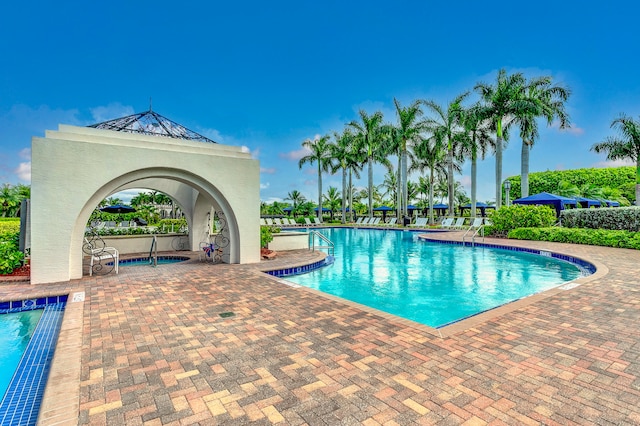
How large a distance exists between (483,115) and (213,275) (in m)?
22.9

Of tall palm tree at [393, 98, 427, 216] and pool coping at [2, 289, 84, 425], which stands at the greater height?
tall palm tree at [393, 98, 427, 216]

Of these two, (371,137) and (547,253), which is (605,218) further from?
(371,137)

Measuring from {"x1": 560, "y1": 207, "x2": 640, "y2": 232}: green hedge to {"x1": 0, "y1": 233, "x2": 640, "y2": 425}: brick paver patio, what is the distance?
11.1 m

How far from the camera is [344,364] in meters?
3.48

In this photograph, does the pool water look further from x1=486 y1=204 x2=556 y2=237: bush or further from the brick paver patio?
x1=486 y1=204 x2=556 y2=237: bush

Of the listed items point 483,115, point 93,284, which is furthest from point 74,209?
point 483,115

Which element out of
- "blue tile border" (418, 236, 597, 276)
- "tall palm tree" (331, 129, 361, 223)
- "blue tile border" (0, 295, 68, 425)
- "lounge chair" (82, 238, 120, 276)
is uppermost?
"tall palm tree" (331, 129, 361, 223)

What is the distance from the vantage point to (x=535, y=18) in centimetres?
1588

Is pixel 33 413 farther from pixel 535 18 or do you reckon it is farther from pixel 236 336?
pixel 535 18

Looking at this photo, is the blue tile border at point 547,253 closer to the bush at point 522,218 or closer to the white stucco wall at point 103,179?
the bush at point 522,218

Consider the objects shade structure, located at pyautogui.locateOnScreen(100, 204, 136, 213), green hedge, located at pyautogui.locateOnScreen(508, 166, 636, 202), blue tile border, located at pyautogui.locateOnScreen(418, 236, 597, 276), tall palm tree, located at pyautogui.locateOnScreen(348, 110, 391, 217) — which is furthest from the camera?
green hedge, located at pyautogui.locateOnScreen(508, 166, 636, 202)

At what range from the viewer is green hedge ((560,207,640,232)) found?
46.6 feet

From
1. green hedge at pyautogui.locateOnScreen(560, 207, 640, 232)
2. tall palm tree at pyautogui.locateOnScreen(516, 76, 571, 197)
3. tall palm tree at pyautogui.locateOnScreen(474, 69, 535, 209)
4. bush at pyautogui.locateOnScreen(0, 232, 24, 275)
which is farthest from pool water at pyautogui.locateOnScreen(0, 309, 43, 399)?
tall palm tree at pyautogui.locateOnScreen(516, 76, 571, 197)

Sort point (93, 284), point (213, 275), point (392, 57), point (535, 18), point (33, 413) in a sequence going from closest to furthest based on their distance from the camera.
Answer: point (33, 413)
point (93, 284)
point (213, 275)
point (535, 18)
point (392, 57)
